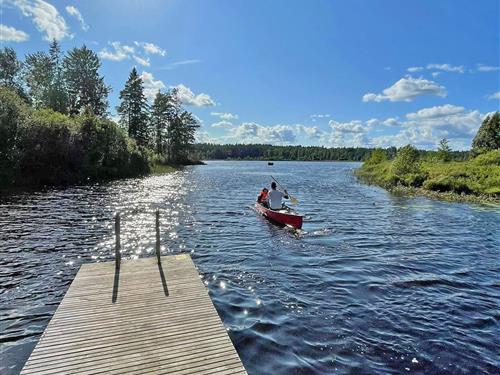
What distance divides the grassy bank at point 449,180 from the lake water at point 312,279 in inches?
352

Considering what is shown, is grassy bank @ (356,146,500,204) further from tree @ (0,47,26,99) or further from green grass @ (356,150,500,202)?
tree @ (0,47,26,99)

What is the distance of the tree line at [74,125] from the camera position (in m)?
27.1

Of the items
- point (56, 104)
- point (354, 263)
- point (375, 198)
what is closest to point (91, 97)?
point (56, 104)

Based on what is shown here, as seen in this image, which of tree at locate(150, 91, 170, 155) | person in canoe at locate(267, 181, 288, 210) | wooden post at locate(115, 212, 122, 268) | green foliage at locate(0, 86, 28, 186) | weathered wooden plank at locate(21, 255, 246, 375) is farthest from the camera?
tree at locate(150, 91, 170, 155)

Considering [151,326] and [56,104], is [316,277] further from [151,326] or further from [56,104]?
[56,104]

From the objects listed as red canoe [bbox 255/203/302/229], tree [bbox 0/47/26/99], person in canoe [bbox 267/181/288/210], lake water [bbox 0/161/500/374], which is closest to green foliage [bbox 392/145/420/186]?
lake water [bbox 0/161/500/374]

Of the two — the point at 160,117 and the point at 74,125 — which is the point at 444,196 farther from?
the point at 160,117

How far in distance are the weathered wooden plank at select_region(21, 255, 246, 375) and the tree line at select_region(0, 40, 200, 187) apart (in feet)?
74.6

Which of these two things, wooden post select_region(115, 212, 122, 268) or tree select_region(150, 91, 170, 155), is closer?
wooden post select_region(115, 212, 122, 268)

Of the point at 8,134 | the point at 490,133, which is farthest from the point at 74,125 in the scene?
the point at 490,133

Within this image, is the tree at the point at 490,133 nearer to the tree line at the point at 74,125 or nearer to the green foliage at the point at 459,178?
the green foliage at the point at 459,178

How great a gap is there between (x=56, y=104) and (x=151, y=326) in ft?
211

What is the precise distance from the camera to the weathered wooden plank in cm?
471

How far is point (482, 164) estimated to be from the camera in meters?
35.2
